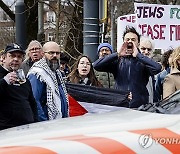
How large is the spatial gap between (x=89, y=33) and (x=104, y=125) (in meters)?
6.11

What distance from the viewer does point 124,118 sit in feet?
13.2

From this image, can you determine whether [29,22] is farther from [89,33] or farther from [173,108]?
[173,108]

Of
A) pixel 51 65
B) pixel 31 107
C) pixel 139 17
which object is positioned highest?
pixel 139 17

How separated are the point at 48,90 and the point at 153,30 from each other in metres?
4.74

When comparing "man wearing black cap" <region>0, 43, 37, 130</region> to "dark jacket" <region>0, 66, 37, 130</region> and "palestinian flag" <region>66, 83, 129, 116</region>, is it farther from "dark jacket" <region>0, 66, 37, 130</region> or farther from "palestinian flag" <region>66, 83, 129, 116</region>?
"palestinian flag" <region>66, 83, 129, 116</region>

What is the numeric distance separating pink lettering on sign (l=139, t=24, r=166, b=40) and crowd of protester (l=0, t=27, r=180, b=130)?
2601mm

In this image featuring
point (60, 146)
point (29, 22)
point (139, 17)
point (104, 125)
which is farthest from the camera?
point (29, 22)

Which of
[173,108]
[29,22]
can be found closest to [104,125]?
[173,108]

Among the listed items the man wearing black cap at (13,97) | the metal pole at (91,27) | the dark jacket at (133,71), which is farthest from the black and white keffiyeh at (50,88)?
the metal pole at (91,27)

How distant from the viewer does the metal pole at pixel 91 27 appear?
31.7ft

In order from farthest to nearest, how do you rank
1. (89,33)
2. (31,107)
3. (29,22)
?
(29,22) → (89,33) → (31,107)

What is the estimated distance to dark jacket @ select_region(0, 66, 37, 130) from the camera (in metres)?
5.72

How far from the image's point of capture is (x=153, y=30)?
10.5m

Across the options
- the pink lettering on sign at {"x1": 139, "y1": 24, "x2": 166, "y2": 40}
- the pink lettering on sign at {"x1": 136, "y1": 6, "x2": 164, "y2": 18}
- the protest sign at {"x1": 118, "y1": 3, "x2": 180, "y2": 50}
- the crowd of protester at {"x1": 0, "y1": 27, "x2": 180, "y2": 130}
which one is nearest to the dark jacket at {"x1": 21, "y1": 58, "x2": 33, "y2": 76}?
the crowd of protester at {"x1": 0, "y1": 27, "x2": 180, "y2": 130}
